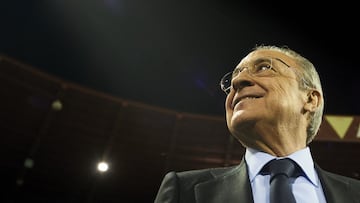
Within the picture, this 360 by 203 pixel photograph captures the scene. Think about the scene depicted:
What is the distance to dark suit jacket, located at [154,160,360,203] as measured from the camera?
1.29 meters

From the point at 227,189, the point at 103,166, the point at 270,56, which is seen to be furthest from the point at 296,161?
the point at 103,166

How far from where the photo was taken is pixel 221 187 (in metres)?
1.34

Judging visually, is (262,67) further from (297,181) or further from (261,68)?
(297,181)

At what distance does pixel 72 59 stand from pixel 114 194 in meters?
3.34

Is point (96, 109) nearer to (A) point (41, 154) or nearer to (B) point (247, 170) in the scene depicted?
(A) point (41, 154)

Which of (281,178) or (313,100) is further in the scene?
(313,100)

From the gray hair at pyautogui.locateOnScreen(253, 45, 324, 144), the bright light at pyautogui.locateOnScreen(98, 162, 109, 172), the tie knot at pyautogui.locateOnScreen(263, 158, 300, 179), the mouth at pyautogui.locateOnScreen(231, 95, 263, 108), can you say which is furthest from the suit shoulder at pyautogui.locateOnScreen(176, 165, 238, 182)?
the bright light at pyautogui.locateOnScreen(98, 162, 109, 172)

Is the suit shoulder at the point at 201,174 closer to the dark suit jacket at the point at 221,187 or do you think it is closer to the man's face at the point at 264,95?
the dark suit jacket at the point at 221,187

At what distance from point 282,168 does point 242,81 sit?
0.39m

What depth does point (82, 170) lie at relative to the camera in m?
9.34

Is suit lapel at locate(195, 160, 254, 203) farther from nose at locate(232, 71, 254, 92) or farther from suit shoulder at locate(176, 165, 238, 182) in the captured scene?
nose at locate(232, 71, 254, 92)

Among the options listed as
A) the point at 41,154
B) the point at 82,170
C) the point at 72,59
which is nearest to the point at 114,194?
the point at 82,170

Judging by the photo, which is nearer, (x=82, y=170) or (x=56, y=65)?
(x=82, y=170)

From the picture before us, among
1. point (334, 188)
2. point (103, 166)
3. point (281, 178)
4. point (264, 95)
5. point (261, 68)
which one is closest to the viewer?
point (281, 178)
